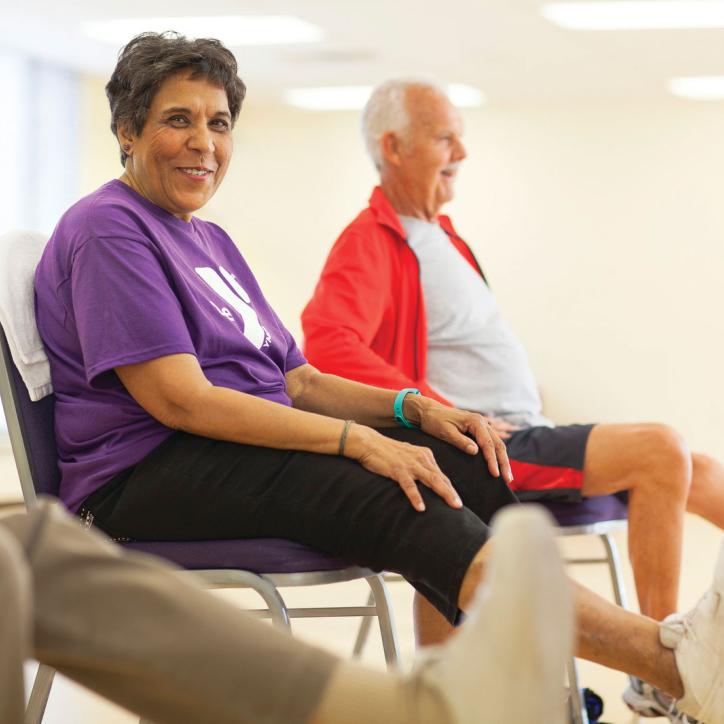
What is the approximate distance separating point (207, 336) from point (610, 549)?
104 centimetres

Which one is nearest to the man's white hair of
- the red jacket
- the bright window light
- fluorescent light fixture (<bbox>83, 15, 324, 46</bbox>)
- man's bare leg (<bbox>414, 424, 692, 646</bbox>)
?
the red jacket

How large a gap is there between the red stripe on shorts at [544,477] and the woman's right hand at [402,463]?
0.60 meters

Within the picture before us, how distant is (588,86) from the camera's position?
7.22 m

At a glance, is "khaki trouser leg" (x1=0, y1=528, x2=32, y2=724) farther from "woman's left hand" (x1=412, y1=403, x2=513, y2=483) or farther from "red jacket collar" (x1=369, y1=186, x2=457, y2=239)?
"red jacket collar" (x1=369, y1=186, x2=457, y2=239)

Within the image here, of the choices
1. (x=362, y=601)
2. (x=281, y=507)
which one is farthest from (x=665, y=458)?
(x=362, y=601)

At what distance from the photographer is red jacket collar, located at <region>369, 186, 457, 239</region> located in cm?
260

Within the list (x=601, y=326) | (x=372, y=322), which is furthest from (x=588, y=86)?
(x=372, y=322)

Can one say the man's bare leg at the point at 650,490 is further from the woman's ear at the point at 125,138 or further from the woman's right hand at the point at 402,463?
the woman's ear at the point at 125,138

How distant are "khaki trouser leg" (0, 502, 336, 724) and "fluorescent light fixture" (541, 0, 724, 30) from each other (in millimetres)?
4957

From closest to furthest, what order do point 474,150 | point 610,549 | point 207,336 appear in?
point 207,336, point 610,549, point 474,150

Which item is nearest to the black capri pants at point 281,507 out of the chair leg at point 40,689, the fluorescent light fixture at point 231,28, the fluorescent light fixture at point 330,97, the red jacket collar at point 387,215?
the chair leg at point 40,689

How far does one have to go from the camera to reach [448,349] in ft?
8.36

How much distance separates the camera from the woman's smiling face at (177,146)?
1.78 m

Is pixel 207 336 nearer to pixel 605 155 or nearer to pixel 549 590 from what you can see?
pixel 549 590
